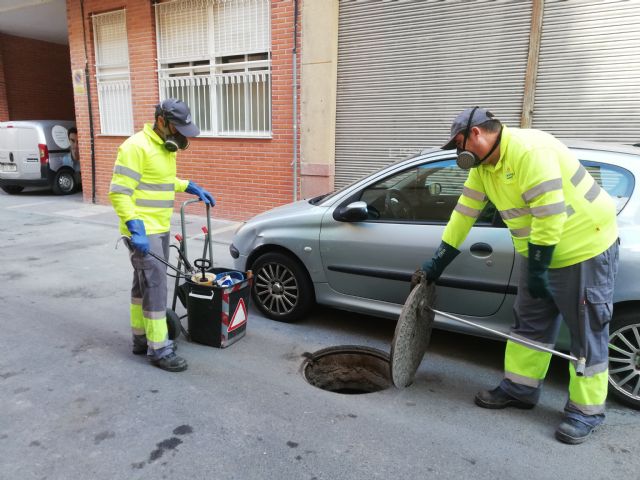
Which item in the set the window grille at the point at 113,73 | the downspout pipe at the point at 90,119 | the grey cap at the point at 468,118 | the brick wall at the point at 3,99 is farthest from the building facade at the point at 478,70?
the brick wall at the point at 3,99

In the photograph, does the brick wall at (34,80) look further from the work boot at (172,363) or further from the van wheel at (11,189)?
the work boot at (172,363)

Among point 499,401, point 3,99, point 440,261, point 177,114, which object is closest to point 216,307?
point 177,114

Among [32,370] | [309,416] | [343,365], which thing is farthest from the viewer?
[343,365]

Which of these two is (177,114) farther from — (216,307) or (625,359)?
(625,359)

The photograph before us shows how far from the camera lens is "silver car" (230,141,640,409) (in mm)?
3123

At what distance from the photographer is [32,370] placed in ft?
11.9

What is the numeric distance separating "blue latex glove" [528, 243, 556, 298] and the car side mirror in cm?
152

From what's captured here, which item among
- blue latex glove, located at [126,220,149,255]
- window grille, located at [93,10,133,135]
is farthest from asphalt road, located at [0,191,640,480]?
window grille, located at [93,10,133,135]

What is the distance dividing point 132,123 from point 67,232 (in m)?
3.11

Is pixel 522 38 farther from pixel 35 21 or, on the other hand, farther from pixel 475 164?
pixel 35 21

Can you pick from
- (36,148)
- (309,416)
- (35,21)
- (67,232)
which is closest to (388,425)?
(309,416)

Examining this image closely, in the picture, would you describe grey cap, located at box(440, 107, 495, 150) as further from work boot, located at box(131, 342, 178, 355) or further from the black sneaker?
work boot, located at box(131, 342, 178, 355)

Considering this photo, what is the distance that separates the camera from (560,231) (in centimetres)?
257

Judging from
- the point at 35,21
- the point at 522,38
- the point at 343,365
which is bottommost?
the point at 343,365
